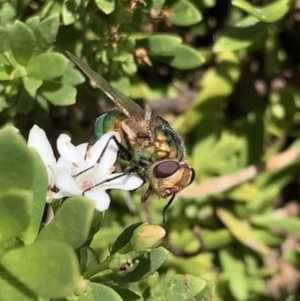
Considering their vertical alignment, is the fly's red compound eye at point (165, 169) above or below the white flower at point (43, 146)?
below

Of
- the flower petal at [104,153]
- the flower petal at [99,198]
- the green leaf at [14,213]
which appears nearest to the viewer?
the green leaf at [14,213]

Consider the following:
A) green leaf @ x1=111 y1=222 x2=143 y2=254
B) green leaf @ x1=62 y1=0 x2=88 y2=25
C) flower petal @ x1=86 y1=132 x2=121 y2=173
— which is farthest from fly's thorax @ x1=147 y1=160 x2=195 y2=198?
green leaf @ x1=62 y1=0 x2=88 y2=25

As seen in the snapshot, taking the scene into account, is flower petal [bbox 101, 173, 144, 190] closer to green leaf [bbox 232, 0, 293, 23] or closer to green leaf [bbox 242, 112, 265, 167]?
green leaf [bbox 232, 0, 293, 23]

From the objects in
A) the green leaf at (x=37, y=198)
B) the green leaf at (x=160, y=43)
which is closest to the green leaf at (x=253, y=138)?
the green leaf at (x=160, y=43)

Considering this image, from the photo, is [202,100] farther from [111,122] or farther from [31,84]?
[31,84]

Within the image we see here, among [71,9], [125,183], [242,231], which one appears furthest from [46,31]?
[242,231]

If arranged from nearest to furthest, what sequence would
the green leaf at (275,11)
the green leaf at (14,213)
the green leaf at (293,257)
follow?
1. the green leaf at (14,213)
2. the green leaf at (275,11)
3. the green leaf at (293,257)

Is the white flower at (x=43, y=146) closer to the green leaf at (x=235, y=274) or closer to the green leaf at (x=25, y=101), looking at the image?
the green leaf at (x=25, y=101)
